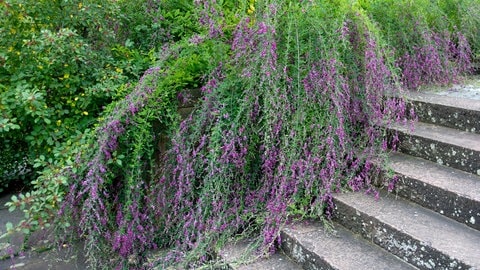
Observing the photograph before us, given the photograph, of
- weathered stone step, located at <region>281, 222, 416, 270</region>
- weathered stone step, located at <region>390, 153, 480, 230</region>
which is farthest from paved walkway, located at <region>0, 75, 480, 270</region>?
weathered stone step, located at <region>281, 222, 416, 270</region>

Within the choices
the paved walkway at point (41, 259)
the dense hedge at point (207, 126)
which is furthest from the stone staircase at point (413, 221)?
the paved walkway at point (41, 259)

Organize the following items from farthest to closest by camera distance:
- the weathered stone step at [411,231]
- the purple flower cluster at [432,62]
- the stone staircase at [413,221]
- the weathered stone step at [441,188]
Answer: the purple flower cluster at [432,62], the weathered stone step at [441,188], the stone staircase at [413,221], the weathered stone step at [411,231]

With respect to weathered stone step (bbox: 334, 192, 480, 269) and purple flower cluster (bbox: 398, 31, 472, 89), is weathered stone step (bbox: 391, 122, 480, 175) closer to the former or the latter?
weathered stone step (bbox: 334, 192, 480, 269)

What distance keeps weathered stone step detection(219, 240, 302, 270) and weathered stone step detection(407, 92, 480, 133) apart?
5.43 ft

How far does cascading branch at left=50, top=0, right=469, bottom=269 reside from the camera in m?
2.68

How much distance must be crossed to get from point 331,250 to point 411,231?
17.4 inches

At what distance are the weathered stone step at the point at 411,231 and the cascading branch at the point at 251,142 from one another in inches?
6.0

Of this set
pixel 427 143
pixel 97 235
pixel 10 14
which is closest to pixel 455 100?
pixel 427 143

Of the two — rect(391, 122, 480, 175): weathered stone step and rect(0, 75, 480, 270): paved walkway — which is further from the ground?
rect(391, 122, 480, 175): weathered stone step

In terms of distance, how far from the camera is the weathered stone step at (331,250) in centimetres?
226

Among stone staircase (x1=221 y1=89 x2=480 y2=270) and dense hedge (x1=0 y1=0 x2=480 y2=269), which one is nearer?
stone staircase (x1=221 y1=89 x2=480 y2=270)

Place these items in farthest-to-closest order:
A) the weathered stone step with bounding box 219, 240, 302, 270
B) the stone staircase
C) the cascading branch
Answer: the cascading branch < the weathered stone step with bounding box 219, 240, 302, 270 < the stone staircase

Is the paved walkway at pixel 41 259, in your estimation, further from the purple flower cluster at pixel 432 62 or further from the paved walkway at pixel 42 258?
the purple flower cluster at pixel 432 62

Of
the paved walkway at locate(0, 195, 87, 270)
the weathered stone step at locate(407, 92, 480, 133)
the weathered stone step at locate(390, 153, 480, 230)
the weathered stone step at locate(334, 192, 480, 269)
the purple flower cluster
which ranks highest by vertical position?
the purple flower cluster
